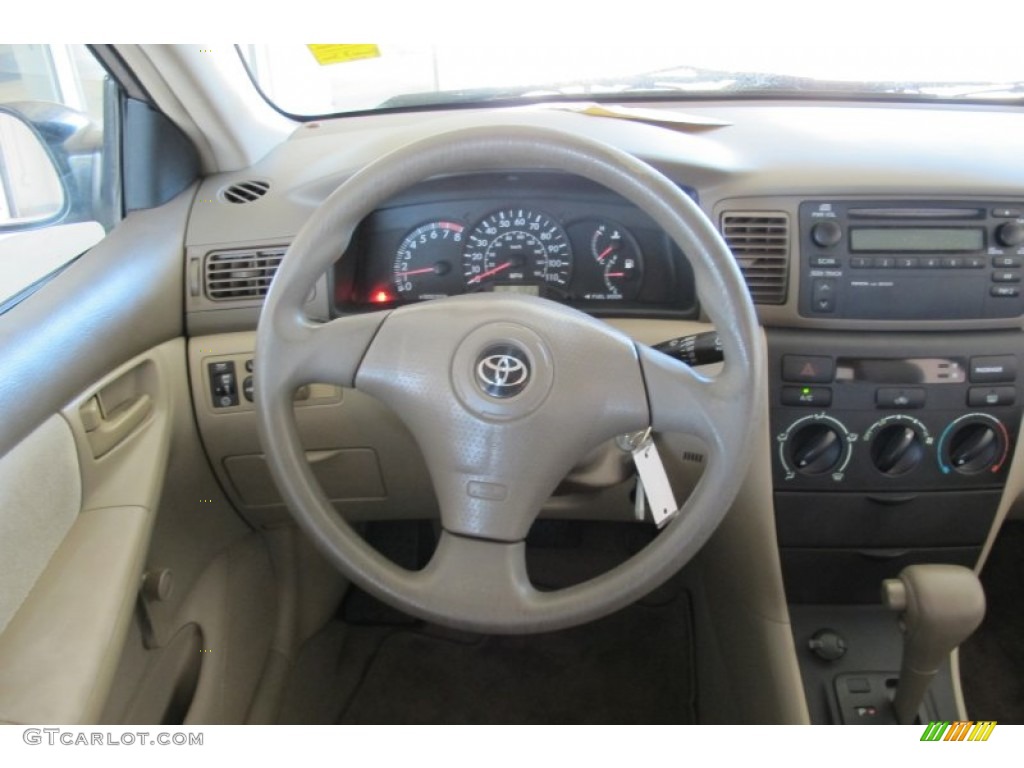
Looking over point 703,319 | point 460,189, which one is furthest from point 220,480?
point 703,319

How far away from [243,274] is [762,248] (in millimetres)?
822

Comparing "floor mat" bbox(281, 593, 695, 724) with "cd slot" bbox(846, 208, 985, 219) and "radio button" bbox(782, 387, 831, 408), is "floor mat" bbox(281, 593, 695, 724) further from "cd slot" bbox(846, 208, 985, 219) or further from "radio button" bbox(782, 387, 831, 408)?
"cd slot" bbox(846, 208, 985, 219)

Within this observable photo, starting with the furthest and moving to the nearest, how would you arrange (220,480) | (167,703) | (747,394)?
(220,480) < (167,703) < (747,394)

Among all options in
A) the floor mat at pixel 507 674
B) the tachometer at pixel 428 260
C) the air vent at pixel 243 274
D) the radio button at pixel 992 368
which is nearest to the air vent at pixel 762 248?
the radio button at pixel 992 368

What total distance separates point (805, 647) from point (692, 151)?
86 cm

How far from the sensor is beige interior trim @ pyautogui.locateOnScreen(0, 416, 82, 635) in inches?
35.5

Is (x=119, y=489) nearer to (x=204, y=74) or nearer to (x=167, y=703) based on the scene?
(x=167, y=703)

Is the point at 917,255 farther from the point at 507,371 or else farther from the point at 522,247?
the point at 507,371

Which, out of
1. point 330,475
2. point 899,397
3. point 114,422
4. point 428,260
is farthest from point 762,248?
point 114,422

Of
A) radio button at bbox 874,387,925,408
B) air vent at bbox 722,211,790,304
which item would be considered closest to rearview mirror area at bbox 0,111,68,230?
air vent at bbox 722,211,790,304

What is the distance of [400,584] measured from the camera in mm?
952

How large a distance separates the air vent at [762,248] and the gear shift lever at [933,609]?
0.45 metres

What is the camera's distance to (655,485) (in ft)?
3.15

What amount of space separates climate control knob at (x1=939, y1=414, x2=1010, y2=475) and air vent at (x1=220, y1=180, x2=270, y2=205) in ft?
3.84
